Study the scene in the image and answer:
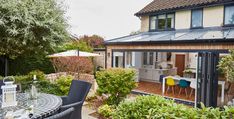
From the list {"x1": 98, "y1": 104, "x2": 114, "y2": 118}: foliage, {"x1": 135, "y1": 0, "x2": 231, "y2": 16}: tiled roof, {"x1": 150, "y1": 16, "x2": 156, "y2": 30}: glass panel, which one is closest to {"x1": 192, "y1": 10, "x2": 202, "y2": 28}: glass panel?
{"x1": 135, "y1": 0, "x2": 231, "y2": 16}: tiled roof

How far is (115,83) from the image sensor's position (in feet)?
29.1

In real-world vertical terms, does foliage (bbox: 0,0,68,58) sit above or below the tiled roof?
below

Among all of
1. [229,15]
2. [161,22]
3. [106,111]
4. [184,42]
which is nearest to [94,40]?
[161,22]

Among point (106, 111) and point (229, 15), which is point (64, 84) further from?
point (229, 15)

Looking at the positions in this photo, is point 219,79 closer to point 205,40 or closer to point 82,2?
point 205,40

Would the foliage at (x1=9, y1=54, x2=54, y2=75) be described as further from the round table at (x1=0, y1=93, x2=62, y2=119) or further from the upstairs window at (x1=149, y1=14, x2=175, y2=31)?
the round table at (x1=0, y1=93, x2=62, y2=119)

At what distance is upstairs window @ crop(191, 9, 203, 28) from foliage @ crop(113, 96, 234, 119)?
478 inches

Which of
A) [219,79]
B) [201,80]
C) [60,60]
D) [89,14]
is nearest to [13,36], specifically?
[60,60]

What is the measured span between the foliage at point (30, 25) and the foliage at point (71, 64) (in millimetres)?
3300

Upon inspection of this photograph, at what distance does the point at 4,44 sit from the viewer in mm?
Answer: 10781

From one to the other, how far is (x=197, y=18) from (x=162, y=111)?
1325cm

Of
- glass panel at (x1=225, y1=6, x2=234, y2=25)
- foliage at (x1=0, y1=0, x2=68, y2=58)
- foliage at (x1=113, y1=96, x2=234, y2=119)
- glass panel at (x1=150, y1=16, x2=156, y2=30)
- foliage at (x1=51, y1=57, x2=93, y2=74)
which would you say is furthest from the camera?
glass panel at (x1=150, y1=16, x2=156, y2=30)

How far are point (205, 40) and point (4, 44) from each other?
1012cm

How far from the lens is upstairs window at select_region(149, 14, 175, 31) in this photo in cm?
1692
